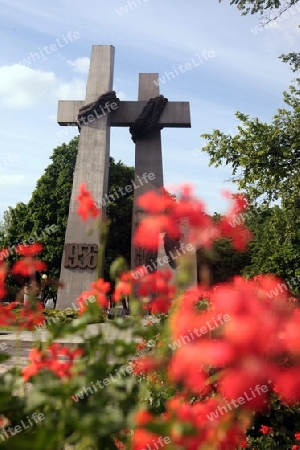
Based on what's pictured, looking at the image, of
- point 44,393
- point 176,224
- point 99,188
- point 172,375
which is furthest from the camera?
point 99,188

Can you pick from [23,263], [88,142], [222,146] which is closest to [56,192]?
[88,142]

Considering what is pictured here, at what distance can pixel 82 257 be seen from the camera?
759 inches

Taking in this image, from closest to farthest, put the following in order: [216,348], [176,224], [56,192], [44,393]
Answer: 1. [216,348]
2. [44,393]
3. [176,224]
4. [56,192]

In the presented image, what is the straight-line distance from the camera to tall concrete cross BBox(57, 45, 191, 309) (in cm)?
1925

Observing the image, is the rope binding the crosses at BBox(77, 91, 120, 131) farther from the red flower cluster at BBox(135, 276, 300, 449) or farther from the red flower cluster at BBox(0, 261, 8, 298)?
the red flower cluster at BBox(135, 276, 300, 449)

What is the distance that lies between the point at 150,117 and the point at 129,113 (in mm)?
1019

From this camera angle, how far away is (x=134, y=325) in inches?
67.1

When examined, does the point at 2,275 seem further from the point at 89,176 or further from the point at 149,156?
the point at 149,156

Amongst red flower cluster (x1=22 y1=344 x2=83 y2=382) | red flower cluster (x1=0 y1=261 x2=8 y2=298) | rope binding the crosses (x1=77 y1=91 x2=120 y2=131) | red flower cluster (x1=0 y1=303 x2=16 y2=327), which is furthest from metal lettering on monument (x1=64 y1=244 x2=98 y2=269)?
red flower cluster (x1=22 y1=344 x2=83 y2=382)

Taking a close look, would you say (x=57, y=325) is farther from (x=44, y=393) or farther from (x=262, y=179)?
(x=262, y=179)

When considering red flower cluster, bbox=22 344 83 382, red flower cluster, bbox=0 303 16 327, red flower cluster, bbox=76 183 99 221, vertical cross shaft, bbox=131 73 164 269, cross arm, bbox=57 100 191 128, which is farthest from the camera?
cross arm, bbox=57 100 191 128

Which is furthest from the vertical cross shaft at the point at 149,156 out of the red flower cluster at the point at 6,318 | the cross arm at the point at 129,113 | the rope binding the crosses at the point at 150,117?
the red flower cluster at the point at 6,318

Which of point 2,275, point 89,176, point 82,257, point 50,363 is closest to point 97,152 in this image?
point 89,176

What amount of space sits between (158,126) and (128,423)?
20168 mm
